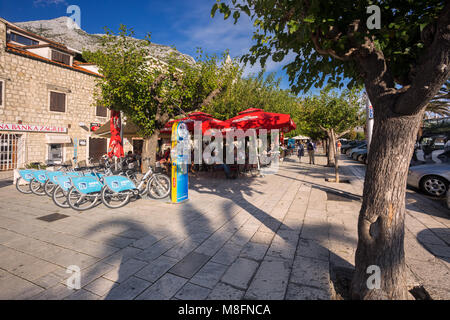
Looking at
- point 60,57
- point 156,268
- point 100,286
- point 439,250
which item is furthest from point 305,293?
point 60,57

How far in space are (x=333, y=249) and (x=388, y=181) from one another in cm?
164

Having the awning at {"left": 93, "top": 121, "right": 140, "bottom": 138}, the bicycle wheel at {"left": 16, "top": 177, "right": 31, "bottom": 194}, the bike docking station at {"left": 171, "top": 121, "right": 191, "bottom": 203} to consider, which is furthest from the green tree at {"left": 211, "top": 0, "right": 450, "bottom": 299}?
the awning at {"left": 93, "top": 121, "right": 140, "bottom": 138}

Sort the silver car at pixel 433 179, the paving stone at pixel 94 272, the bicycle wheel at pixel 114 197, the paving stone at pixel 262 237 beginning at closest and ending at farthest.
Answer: the paving stone at pixel 94 272
the paving stone at pixel 262 237
the bicycle wheel at pixel 114 197
the silver car at pixel 433 179

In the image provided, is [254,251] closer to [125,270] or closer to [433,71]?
[125,270]

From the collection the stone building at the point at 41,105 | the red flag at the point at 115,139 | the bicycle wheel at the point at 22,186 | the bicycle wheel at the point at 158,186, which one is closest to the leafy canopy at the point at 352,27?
the bicycle wheel at the point at 158,186

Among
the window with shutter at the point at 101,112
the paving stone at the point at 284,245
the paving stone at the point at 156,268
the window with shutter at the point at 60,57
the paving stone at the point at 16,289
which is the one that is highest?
the window with shutter at the point at 60,57

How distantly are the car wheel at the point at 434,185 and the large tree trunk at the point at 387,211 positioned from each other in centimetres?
658

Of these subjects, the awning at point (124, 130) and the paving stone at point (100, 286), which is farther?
the awning at point (124, 130)

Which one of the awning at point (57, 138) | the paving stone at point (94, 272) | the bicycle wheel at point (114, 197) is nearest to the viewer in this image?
the paving stone at point (94, 272)

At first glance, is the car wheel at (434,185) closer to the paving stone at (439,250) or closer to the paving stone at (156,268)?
the paving stone at (439,250)

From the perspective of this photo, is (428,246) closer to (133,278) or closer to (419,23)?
(419,23)

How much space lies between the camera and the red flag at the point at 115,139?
29.2ft

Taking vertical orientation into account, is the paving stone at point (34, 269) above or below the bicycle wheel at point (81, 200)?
below

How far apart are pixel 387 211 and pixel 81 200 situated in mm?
6423
